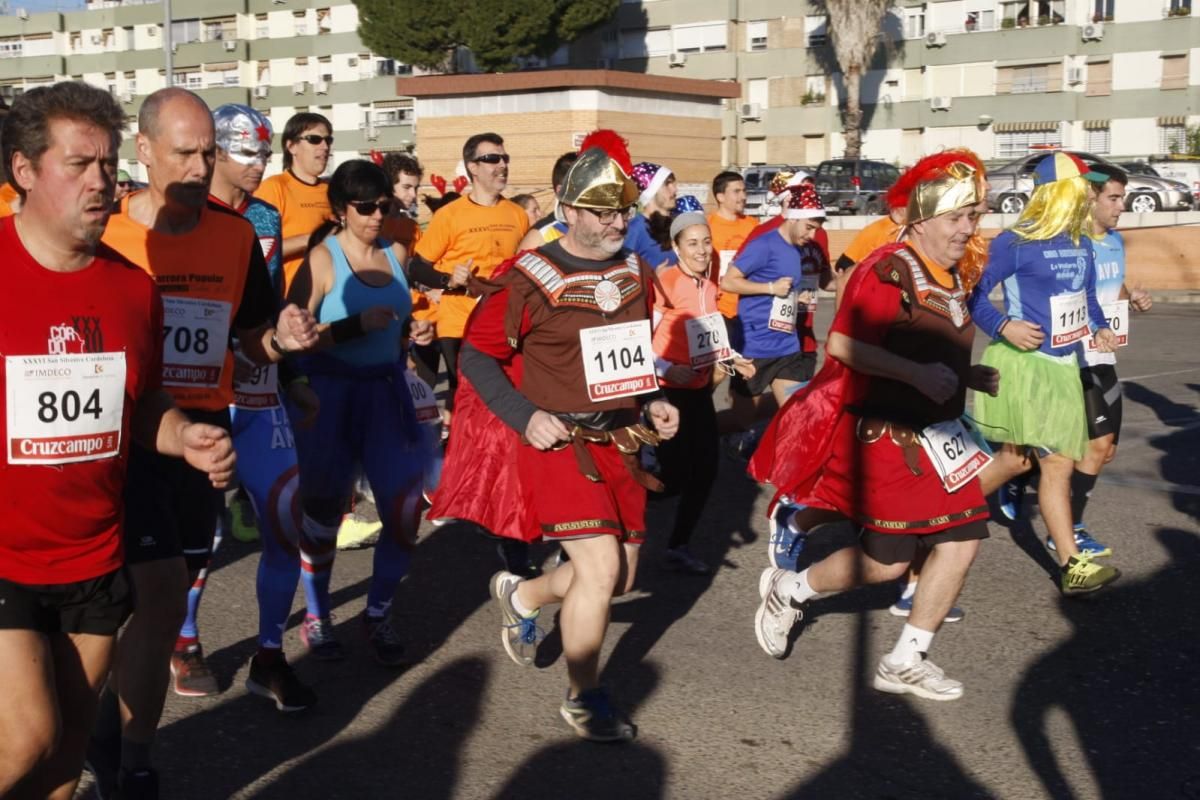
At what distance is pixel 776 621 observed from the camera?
5.82m

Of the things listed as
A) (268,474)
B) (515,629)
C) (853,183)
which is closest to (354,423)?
(268,474)

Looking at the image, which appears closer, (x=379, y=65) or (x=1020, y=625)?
(x=1020, y=625)

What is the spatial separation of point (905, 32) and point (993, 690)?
57.1 m

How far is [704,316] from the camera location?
7.70m

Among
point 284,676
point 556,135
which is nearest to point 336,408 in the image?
point 284,676

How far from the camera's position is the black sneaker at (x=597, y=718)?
4.97m

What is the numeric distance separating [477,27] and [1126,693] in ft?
172

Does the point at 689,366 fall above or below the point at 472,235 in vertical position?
below

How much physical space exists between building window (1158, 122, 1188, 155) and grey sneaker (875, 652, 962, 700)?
53876 mm

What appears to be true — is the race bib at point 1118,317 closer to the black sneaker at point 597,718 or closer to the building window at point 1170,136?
the black sneaker at point 597,718

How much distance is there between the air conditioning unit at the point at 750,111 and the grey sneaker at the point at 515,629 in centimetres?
5854

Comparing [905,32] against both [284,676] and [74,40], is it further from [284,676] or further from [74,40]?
[284,676]

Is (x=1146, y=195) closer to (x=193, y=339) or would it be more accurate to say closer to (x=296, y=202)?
(x=296, y=202)

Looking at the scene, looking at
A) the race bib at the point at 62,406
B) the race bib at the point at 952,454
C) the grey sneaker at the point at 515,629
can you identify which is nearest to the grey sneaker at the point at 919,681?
the race bib at the point at 952,454
